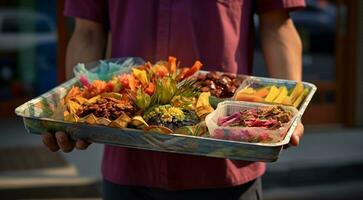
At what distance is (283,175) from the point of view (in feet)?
20.2

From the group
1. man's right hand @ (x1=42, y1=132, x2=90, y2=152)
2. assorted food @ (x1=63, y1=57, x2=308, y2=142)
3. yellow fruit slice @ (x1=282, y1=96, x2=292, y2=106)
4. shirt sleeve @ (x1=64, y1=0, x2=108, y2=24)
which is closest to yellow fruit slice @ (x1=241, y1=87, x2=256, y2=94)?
assorted food @ (x1=63, y1=57, x2=308, y2=142)

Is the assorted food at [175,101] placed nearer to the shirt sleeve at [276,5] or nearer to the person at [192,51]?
the person at [192,51]

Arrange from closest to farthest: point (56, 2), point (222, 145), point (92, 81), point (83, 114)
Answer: point (222, 145)
point (83, 114)
point (92, 81)
point (56, 2)

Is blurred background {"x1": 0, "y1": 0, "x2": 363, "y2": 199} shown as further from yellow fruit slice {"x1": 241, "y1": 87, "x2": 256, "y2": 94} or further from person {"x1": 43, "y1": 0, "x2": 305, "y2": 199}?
yellow fruit slice {"x1": 241, "y1": 87, "x2": 256, "y2": 94}

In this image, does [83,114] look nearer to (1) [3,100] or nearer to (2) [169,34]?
(2) [169,34]

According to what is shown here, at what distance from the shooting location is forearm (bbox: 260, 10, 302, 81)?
8.18 feet

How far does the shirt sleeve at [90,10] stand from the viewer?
253 centimetres

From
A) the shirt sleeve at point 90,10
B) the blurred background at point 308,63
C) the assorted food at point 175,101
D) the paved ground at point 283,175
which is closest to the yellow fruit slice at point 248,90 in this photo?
the assorted food at point 175,101

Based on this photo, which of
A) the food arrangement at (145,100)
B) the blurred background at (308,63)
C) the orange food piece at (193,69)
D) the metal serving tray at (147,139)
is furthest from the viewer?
the blurred background at (308,63)

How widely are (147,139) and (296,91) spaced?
58 cm

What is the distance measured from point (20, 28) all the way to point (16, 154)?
1.96 m

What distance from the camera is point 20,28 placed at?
7.97 metres

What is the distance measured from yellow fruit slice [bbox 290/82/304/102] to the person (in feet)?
0.68

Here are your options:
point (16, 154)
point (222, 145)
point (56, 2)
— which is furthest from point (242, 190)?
point (56, 2)
